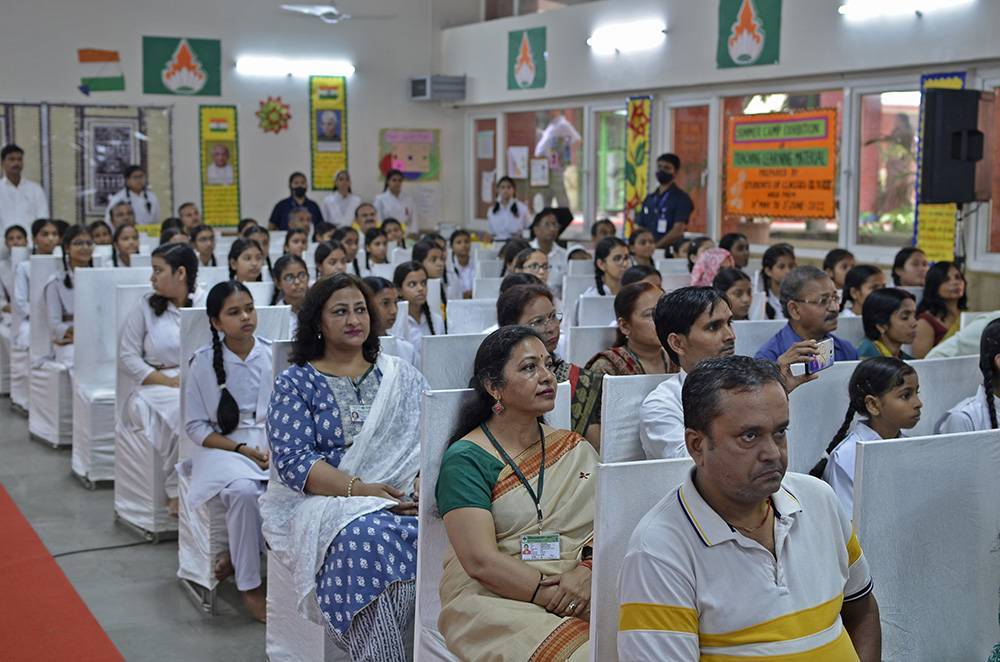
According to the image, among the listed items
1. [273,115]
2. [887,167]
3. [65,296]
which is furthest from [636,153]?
[65,296]

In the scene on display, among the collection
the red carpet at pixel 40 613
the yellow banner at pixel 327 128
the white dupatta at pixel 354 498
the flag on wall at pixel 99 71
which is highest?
the flag on wall at pixel 99 71

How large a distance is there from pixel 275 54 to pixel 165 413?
881cm

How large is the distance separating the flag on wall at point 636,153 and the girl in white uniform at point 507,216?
1.25m

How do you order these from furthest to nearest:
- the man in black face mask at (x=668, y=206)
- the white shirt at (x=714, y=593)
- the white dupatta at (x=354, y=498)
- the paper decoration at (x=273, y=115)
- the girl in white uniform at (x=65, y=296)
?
the paper decoration at (x=273, y=115) → the man in black face mask at (x=668, y=206) → the girl in white uniform at (x=65, y=296) → the white dupatta at (x=354, y=498) → the white shirt at (x=714, y=593)

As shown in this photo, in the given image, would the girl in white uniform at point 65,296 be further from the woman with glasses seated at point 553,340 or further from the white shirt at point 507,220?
the white shirt at point 507,220

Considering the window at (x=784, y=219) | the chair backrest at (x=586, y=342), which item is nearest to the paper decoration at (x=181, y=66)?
the window at (x=784, y=219)

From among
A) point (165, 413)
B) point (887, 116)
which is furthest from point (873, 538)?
point (887, 116)

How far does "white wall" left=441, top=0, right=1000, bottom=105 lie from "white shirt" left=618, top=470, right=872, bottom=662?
621 cm

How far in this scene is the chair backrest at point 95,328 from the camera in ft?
18.8

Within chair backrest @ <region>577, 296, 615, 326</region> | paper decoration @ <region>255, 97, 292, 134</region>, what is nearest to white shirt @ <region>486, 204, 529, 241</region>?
paper decoration @ <region>255, 97, 292, 134</region>

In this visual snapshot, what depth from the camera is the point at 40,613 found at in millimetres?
3982

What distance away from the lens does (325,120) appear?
1320cm

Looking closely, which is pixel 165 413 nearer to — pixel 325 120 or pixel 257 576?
pixel 257 576

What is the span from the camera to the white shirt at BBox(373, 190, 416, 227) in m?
12.9
